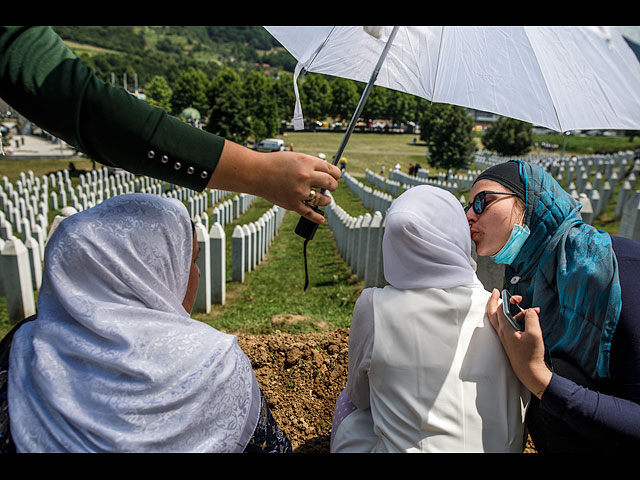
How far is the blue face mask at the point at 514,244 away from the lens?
7.20 feet

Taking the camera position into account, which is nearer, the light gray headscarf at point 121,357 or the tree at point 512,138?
the light gray headscarf at point 121,357

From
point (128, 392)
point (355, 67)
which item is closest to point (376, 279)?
point (355, 67)

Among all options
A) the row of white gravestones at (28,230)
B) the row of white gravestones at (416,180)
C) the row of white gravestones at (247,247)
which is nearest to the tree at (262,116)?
the row of white gravestones at (416,180)

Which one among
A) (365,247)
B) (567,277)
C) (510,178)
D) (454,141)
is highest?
(510,178)

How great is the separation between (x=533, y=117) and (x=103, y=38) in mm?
181522

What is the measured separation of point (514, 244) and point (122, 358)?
1871 mm

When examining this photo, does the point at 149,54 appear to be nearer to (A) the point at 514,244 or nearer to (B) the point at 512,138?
(B) the point at 512,138

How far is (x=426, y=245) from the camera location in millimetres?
1627

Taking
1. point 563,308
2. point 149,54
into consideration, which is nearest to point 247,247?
point 563,308

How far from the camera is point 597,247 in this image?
1.89 metres

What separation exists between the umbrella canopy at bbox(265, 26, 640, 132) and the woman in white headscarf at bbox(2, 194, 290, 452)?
1137 mm

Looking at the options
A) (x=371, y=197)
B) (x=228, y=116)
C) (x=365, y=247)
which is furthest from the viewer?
(x=228, y=116)

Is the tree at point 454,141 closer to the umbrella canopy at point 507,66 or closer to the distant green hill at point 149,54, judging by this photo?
the umbrella canopy at point 507,66

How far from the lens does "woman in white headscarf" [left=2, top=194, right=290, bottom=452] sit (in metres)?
1.35
